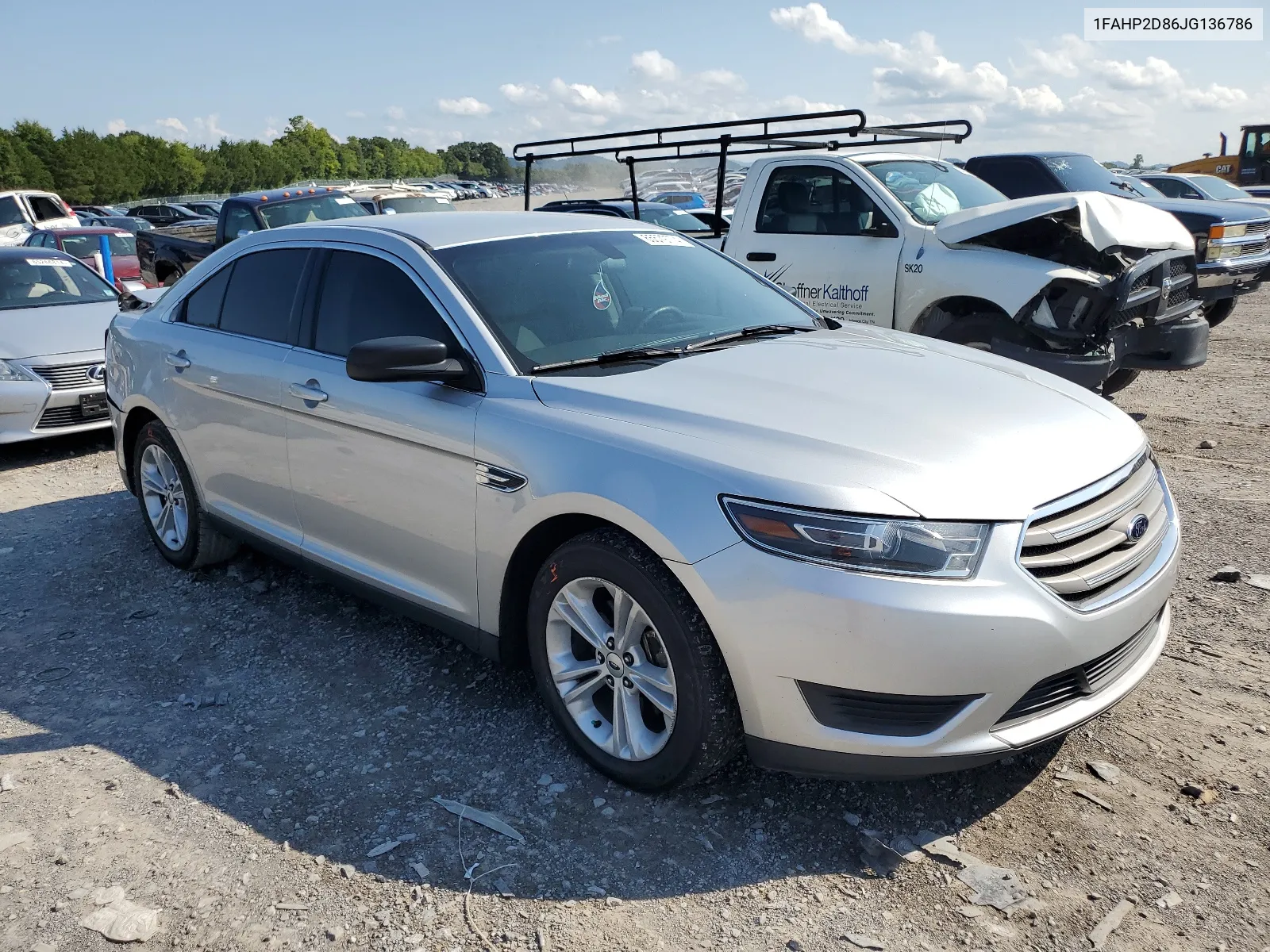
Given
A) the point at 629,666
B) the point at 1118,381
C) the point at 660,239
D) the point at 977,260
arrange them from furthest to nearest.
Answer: the point at 1118,381 < the point at 977,260 < the point at 660,239 < the point at 629,666

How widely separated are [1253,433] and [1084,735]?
15.8 feet

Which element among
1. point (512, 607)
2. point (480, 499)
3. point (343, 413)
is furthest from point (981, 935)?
point (343, 413)

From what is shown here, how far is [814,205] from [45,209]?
55.1 feet

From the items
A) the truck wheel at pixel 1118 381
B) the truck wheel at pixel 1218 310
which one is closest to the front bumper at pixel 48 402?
the truck wheel at pixel 1118 381

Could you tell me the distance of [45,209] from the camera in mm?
19094

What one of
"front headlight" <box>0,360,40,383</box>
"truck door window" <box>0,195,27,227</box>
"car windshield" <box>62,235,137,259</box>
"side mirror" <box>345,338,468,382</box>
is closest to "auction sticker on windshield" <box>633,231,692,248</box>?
"side mirror" <box>345,338,468,382</box>

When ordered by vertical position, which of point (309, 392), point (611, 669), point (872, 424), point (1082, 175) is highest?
point (1082, 175)

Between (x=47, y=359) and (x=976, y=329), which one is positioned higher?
(x=976, y=329)

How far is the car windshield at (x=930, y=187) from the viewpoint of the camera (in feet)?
25.1

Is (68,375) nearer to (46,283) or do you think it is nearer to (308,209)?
(46,283)

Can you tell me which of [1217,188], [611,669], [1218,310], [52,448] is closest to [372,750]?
[611,669]

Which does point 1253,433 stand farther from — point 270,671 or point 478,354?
point 270,671

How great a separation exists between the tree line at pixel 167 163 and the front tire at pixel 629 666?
73.0 m

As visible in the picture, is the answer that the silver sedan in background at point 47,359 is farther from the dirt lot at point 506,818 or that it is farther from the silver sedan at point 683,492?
the silver sedan at point 683,492
